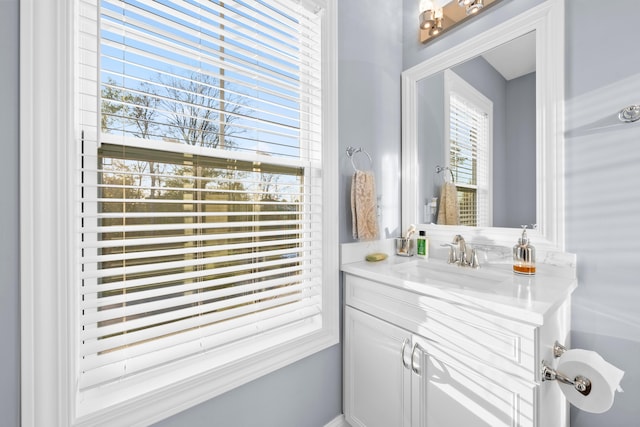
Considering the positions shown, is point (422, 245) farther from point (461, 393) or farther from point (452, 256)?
point (461, 393)

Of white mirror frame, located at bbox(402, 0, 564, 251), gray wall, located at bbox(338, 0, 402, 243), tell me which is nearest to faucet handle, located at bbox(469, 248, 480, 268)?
white mirror frame, located at bbox(402, 0, 564, 251)

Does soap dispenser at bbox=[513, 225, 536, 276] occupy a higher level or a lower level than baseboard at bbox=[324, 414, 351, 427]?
higher

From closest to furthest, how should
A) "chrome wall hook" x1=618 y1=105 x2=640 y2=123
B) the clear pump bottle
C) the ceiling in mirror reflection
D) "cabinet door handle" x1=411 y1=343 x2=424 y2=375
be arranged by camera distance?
"chrome wall hook" x1=618 y1=105 x2=640 y2=123
"cabinet door handle" x1=411 y1=343 x2=424 y2=375
the ceiling in mirror reflection
the clear pump bottle

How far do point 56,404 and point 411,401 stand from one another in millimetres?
1203

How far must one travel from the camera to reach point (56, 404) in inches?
30.5

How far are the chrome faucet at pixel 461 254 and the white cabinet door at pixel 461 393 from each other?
0.53 m

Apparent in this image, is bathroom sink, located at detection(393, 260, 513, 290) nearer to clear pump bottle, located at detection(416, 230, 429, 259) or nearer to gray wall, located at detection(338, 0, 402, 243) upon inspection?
clear pump bottle, located at detection(416, 230, 429, 259)

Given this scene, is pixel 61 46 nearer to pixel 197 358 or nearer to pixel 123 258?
pixel 123 258

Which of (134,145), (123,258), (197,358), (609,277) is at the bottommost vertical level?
(197,358)

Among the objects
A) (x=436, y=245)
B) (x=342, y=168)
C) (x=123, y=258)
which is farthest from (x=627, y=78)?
(x=123, y=258)

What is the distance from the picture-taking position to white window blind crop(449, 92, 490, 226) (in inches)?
57.2

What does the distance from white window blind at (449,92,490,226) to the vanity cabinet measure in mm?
583

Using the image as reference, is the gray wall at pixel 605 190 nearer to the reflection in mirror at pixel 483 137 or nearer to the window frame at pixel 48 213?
the reflection in mirror at pixel 483 137

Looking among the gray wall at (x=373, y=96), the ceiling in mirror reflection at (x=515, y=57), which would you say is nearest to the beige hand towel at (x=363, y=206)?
the gray wall at (x=373, y=96)
